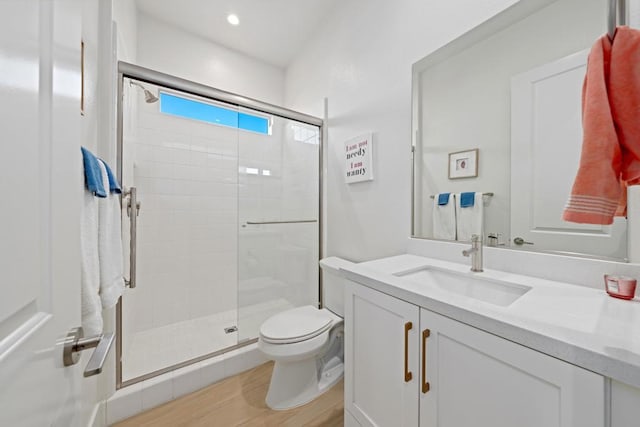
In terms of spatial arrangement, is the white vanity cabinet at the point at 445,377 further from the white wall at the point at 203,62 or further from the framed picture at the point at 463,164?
the white wall at the point at 203,62

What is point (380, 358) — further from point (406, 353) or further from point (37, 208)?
point (37, 208)

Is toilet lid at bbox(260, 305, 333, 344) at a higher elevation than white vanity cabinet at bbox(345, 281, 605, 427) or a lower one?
lower

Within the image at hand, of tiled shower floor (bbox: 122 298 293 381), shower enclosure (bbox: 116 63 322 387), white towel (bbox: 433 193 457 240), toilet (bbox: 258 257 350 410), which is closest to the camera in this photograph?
white towel (bbox: 433 193 457 240)

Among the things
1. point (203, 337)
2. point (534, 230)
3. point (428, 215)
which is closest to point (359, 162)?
point (428, 215)

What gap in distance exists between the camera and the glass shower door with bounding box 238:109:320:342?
1947 mm

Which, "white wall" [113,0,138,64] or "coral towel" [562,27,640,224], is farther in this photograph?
"white wall" [113,0,138,64]

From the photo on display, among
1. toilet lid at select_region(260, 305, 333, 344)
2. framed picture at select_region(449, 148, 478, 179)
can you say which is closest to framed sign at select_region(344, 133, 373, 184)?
framed picture at select_region(449, 148, 478, 179)

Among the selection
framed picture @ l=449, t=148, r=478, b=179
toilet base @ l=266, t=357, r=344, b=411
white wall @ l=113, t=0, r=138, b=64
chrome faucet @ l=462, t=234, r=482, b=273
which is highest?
white wall @ l=113, t=0, r=138, b=64

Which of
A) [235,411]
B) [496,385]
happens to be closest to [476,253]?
[496,385]

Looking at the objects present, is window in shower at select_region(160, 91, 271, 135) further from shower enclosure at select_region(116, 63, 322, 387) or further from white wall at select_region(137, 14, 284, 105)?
white wall at select_region(137, 14, 284, 105)

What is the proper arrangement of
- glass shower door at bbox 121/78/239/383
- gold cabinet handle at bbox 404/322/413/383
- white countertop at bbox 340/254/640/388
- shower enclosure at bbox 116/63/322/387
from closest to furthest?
white countertop at bbox 340/254/640/388
gold cabinet handle at bbox 404/322/413/383
shower enclosure at bbox 116/63/322/387
glass shower door at bbox 121/78/239/383

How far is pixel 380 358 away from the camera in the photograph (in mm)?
933

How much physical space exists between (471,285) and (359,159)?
1.07 m

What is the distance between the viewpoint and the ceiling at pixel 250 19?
6.34 feet
